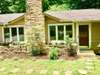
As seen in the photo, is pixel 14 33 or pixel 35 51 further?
pixel 14 33

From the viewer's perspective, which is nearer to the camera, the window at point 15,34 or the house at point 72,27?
the house at point 72,27

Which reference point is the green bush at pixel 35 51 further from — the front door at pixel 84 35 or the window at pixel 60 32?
the front door at pixel 84 35

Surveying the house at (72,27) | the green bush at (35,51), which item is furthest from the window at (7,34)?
the green bush at (35,51)

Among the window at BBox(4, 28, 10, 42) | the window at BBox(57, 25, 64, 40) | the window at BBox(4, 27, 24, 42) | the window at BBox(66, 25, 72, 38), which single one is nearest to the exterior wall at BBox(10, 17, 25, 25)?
the window at BBox(4, 27, 24, 42)

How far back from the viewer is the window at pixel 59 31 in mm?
21750

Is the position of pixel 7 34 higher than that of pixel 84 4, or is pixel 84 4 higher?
pixel 84 4

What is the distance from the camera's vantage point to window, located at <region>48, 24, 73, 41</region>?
856 inches

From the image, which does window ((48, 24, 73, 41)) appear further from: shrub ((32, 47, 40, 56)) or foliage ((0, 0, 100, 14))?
foliage ((0, 0, 100, 14))

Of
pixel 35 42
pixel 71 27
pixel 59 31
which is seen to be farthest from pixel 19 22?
pixel 35 42

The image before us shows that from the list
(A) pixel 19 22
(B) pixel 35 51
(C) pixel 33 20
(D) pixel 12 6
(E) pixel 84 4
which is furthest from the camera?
(D) pixel 12 6

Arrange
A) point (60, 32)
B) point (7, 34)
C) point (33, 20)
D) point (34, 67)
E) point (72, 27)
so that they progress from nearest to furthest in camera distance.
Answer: point (34, 67) < point (33, 20) < point (72, 27) < point (60, 32) < point (7, 34)

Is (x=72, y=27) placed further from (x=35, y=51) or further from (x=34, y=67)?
(x=34, y=67)

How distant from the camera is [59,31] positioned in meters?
22.0

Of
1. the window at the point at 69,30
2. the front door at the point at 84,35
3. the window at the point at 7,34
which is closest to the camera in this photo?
the front door at the point at 84,35
